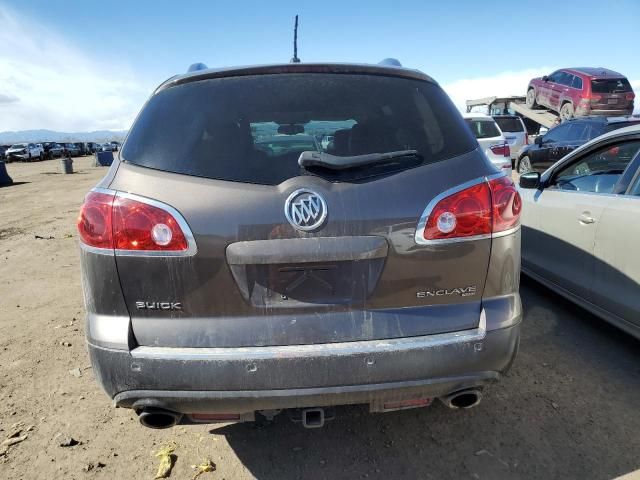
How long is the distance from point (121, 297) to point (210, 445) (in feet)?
3.82

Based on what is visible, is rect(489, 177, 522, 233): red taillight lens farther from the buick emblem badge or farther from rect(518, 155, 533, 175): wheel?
rect(518, 155, 533, 175): wheel

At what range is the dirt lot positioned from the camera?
7.67ft

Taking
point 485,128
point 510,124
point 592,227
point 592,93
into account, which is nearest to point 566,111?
point 592,93

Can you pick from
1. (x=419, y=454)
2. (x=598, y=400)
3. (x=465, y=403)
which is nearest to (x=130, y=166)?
(x=465, y=403)

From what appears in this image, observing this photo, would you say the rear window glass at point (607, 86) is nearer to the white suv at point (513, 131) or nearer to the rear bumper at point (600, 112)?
the rear bumper at point (600, 112)

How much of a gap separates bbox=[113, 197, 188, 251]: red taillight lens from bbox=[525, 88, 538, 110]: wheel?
20841 millimetres

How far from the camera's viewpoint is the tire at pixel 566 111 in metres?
16.5

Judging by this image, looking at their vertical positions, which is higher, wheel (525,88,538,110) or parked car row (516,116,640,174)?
wheel (525,88,538,110)

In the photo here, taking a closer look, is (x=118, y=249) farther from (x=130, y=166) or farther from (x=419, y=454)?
(x=419, y=454)

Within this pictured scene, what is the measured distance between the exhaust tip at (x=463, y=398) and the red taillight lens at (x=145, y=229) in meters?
1.29

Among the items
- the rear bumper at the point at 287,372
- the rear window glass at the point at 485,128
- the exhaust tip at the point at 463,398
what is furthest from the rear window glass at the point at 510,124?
the rear bumper at the point at 287,372

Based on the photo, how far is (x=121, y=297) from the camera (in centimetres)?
186

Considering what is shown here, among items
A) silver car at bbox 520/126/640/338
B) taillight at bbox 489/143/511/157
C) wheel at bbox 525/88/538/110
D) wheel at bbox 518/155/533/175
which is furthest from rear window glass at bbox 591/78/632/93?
silver car at bbox 520/126/640/338

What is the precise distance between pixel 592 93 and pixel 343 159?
16.9 m
